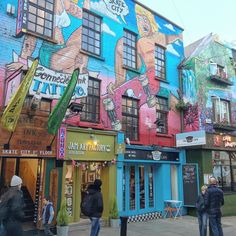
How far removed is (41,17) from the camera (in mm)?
Answer: 10828

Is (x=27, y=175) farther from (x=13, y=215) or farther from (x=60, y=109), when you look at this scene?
(x=13, y=215)

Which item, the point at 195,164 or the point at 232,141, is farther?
the point at 232,141

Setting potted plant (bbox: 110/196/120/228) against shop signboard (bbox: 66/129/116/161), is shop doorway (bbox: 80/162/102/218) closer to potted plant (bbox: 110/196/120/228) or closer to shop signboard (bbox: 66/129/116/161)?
shop signboard (bbox: 66/129/116/161)

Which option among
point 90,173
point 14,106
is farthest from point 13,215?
point 90,173

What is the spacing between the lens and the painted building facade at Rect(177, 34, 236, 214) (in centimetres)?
1395

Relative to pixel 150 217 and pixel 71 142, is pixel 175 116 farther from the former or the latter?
pixel 71 142

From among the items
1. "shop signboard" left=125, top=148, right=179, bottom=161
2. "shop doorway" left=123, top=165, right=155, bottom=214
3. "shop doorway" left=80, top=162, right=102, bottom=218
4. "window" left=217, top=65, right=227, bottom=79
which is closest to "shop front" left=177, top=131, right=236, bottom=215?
"shop signboard" left=125, top=148, right=179, bottom=161

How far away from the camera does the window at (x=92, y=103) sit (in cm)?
1149

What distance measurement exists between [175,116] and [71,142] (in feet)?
21.6

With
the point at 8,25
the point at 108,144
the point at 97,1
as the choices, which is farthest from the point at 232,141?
the point at 8,25

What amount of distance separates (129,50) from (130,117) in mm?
3212

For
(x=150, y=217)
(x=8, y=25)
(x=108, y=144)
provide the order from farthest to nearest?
(x=150, y=217)
(x=108, y=144)
(x=8, y=25)

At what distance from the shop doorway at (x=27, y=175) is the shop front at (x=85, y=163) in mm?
1015

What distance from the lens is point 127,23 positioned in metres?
13.7
